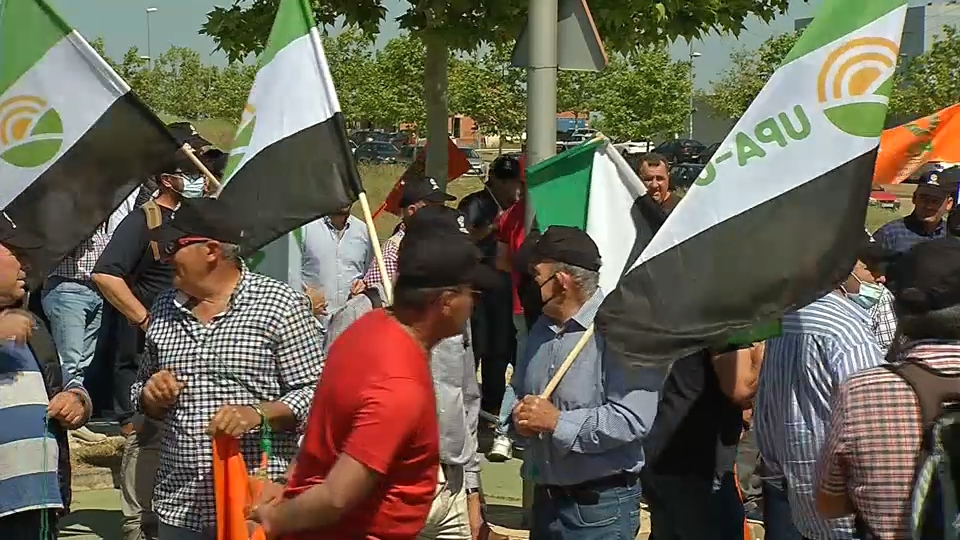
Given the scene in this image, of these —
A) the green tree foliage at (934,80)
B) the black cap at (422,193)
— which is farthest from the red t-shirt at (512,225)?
the green tree foliage at (934,80)

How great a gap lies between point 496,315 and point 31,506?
5782 mm

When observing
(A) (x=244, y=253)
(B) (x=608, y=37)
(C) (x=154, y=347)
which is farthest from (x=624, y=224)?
(B) (x=608, y=37)

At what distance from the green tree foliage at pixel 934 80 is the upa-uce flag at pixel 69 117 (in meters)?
33.5

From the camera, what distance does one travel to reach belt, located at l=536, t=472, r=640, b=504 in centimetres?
507

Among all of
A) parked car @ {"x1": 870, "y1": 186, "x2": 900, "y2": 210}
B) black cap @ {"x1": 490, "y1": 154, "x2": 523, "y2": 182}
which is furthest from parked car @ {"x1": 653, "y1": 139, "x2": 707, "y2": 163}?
black cap @ {"x1": 490, "y1": 154, "x2": 523, "y2": 182}

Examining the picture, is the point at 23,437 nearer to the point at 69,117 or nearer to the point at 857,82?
the point at 69,117

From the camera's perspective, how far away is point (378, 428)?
3.40m

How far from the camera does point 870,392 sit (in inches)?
147

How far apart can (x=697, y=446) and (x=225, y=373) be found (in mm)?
1925

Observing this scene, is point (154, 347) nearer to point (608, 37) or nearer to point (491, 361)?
point (491, 361)

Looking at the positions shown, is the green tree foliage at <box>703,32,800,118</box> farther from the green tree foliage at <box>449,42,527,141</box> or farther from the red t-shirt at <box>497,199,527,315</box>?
the red t-shirt at <box>497,199,527,315</box>

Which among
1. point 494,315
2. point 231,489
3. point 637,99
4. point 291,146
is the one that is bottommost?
point 637,99

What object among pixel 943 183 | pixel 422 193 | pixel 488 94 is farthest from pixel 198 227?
pixel 488 94

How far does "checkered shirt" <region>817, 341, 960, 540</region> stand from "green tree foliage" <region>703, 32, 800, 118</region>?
120ft
